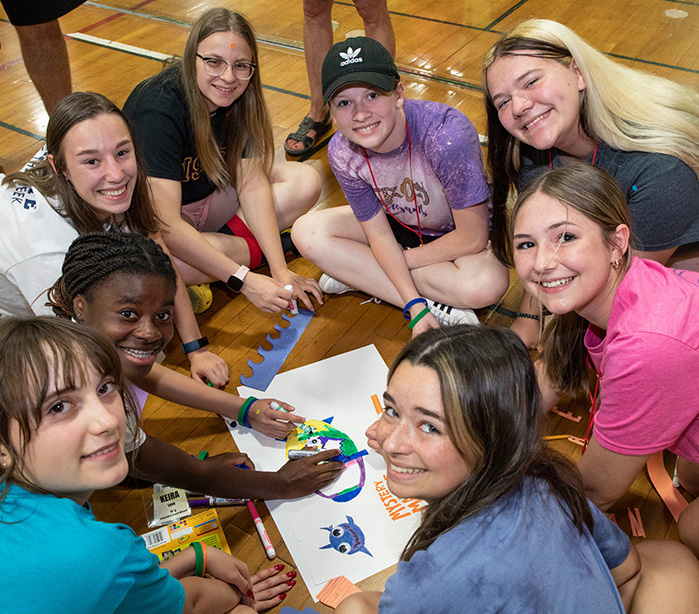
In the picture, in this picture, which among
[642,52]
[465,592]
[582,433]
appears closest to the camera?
[465,592]

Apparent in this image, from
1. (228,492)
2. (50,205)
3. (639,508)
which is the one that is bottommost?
(639,508)

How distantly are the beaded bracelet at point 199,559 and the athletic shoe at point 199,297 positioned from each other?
0.93m

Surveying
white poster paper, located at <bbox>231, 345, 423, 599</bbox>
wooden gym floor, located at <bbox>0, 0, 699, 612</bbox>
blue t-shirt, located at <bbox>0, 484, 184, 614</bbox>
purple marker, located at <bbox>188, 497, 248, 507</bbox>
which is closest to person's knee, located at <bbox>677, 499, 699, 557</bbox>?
wooden gym floor, located at <bbox>0, 0, 699, 612</bbox>

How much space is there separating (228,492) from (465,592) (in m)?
0.73

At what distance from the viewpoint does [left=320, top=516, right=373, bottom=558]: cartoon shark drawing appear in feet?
4.72

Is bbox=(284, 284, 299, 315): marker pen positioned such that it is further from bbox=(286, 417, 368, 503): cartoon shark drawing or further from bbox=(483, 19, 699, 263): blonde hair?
bbox=(483, 19, 699, 263): blonde hair

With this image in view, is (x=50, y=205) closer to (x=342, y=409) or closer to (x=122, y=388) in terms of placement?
(x=122, y=388)

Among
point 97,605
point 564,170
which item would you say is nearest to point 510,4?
point 564,170

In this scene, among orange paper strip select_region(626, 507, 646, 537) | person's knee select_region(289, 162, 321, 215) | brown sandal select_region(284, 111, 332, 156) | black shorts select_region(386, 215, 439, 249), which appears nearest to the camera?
orange paper strip select_region(626, 507, 646, 537)

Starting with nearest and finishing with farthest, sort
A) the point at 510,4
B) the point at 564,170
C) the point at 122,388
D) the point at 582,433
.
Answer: the point at 122,388
the point at 564,170
the point at 582,433
the point at 510,4

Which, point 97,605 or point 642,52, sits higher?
point 642,52

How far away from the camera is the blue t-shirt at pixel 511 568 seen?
0.91 meters

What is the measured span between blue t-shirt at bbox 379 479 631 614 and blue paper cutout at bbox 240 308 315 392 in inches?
38.0

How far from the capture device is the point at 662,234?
1521 millimetres
